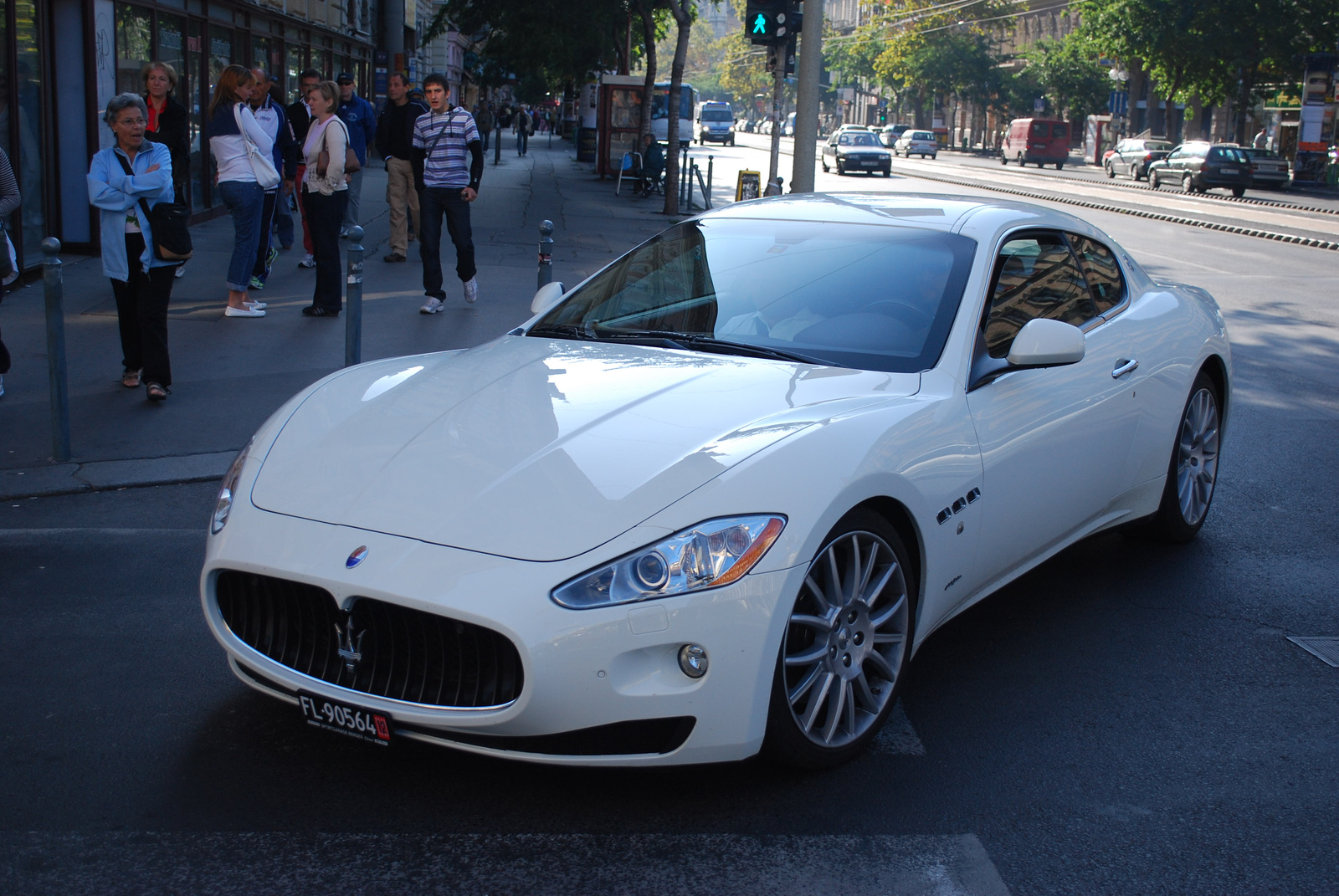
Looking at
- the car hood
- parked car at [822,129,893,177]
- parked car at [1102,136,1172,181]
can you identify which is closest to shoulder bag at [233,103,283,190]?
the car hood

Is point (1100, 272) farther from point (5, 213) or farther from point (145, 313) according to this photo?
point (5, 213)

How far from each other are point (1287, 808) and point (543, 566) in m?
2.08

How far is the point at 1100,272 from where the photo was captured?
17.3 feet

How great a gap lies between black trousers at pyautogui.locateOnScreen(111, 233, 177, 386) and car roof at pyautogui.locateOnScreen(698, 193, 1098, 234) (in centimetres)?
361

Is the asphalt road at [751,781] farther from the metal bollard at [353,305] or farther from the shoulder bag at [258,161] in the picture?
the shoulder bag at [258,161]

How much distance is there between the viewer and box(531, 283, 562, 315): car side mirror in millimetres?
4930

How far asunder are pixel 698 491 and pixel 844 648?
0.67 m

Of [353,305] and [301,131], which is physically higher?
[301,131]

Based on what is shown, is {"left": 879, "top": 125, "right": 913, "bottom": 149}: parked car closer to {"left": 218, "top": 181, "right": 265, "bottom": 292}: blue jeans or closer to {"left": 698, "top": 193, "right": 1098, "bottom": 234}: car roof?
{"left": 218, "top": 181, "right": 265, "bottom": 292}: blue jeans

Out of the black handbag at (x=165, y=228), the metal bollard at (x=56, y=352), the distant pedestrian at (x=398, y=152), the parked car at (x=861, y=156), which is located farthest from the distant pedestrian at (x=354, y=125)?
the parked car at (x=861, y=156)

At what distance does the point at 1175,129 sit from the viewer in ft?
209

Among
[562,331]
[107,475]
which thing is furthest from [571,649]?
[107,475]

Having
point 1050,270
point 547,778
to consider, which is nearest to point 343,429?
point 547,778

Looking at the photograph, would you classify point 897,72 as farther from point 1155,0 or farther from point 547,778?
point 547,778
